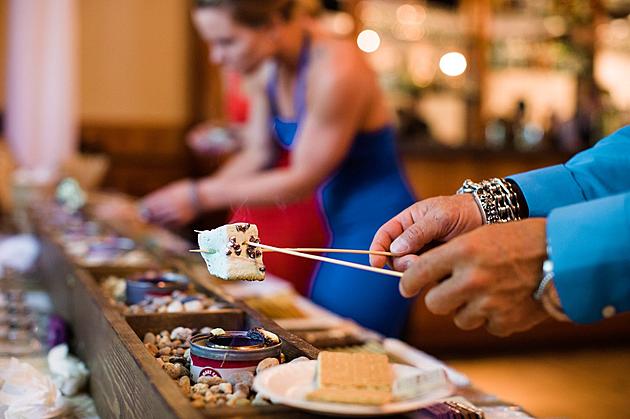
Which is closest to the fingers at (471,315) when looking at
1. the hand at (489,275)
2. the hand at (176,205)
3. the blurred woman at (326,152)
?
the hand at (489,275)

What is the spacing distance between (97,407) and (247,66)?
1739 mm

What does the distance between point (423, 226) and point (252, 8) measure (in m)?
1.71

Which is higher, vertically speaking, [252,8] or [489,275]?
[252,8]

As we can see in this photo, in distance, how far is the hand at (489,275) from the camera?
110 centimetres

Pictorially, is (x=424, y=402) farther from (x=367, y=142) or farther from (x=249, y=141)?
(x=249, y=141)

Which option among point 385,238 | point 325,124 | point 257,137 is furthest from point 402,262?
point 257,137

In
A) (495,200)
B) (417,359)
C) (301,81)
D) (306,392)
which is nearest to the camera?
(306,392)

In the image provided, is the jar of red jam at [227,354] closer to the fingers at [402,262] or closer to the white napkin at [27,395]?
the fingers at [402,262]

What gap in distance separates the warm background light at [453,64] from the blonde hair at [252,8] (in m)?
3.83

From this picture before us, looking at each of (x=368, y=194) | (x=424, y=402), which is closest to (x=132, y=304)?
(x=424, y=402)

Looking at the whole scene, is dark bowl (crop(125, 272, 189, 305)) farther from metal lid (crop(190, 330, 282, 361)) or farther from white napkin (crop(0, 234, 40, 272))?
white napkin (crop(0, 234, 40, 272))

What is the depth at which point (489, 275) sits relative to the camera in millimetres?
1097

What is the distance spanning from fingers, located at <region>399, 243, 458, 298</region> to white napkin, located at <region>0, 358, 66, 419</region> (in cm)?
74

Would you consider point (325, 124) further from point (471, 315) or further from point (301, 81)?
point (471, 315)
